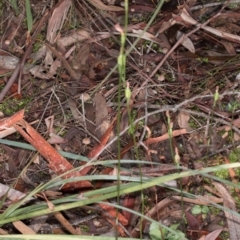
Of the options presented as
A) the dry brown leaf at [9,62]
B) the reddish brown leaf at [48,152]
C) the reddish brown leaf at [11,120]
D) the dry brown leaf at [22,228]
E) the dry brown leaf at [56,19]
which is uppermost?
the dry brown leaf at [56,19]

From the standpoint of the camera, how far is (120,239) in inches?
43.4

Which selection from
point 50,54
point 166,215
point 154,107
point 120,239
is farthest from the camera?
point 50,54

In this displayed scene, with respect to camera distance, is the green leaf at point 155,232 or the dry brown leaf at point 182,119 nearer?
the green leaf at point 155,232

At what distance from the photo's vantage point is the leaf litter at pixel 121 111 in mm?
1350

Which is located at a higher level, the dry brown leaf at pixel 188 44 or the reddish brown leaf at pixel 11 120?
the dry brown leaf at pixel 188 44

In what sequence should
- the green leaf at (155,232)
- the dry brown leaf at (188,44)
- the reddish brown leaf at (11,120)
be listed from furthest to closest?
the dry brown leaf at (188,44), the reddish brown leaf at (11,120), the green leaf at (155,232)

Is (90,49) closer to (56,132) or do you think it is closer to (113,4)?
(113,4)

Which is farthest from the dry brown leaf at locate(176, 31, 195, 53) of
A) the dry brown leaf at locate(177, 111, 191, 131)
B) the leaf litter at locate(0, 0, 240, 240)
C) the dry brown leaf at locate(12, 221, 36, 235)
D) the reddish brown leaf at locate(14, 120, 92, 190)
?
the dry brown leaf at locate(12, 221, 36, 235)

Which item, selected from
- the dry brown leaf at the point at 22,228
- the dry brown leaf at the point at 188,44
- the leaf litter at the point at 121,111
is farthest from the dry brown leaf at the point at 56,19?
the dry brown leaf at the point at 22,228

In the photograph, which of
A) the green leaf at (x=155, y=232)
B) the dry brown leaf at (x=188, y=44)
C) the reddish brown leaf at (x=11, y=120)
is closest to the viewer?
the green leaf at (x=155, y=232)

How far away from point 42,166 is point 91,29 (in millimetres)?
515

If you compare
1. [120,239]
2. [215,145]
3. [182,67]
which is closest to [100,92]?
[182,67]

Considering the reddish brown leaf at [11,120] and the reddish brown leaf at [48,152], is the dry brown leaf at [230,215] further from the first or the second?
the reddish brown leaf at [11,120]

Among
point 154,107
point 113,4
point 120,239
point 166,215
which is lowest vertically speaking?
point 166,215
